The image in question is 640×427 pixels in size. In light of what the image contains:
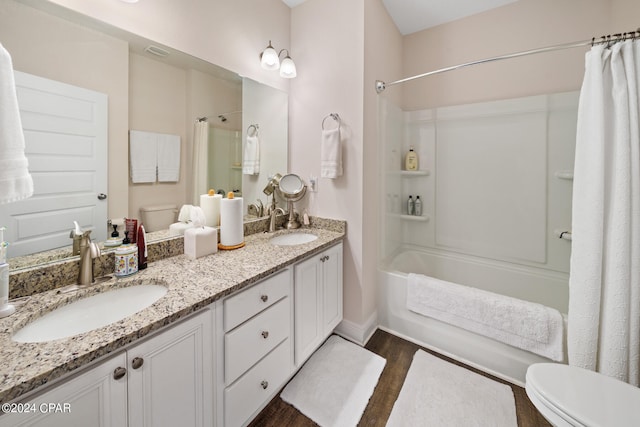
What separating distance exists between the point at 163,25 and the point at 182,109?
1.39 ft

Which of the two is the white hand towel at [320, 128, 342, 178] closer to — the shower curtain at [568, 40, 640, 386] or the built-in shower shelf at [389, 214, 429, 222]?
the built-in shower shelf at [389, 214, 429, 222]

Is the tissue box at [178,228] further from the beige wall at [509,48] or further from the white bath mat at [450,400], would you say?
the beige wall at [509,48]

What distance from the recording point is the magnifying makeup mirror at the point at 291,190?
210 cm

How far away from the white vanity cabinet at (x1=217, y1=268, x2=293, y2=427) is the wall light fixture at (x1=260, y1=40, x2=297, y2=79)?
1.51 m

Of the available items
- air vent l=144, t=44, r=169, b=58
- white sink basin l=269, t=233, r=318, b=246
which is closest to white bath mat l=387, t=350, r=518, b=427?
white sink basin l=269, t=233, r=318, b=246

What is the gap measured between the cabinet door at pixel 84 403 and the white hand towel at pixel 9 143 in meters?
0.54

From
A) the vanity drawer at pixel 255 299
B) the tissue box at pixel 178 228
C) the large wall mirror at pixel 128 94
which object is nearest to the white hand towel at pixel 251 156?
the large wall mirror at pixel 128 94

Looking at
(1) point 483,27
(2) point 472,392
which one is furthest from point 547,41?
(2) point 472,392

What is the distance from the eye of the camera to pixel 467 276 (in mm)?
2455

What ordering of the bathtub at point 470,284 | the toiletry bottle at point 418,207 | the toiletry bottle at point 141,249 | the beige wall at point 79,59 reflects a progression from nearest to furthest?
1. the beige wall at point 79,59
2. the toiletry bottle at point 141,249
3. the bathtub at point 470,284
4. the toiletry bottle at point 418,207

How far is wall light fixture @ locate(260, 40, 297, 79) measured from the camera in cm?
185

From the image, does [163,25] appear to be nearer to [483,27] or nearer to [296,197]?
Result: [296,197]

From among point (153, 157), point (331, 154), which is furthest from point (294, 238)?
point (153, 157)

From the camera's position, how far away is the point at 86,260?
Answer: 3.36ft
